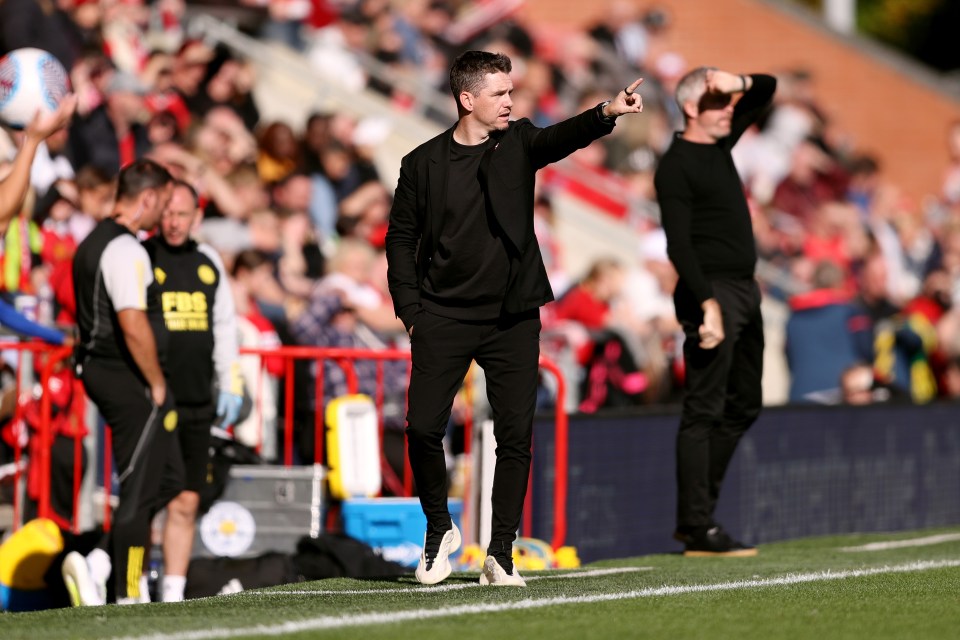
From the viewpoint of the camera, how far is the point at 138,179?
8469 mm

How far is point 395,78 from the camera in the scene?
18281mm

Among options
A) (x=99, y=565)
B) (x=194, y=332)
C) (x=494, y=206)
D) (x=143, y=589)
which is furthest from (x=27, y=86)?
(x=494, y=206)

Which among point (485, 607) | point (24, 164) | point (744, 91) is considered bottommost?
point (485, 607)

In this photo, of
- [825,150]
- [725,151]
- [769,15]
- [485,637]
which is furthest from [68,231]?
[769,15]

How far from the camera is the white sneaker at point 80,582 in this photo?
830 cm

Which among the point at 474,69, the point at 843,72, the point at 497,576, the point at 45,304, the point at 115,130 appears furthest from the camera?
the point at 843,72

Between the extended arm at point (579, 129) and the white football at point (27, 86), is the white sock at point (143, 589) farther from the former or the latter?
the extended arm at point (579, 129)

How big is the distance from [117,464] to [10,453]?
1.40 metres

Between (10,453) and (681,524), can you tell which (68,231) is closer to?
(10,453)

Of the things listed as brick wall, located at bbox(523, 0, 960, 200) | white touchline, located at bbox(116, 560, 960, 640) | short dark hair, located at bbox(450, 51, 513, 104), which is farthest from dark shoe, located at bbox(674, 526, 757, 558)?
brick wall, located at bbox(523, 0, 960, 200)

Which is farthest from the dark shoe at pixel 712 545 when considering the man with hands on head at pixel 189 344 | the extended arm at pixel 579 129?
the extended arm at pixel 579 129

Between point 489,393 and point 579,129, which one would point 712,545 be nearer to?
point 489,393

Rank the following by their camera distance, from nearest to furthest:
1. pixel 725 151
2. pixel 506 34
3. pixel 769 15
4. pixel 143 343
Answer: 1. pixel 143 343
2. pixel 725 151
3. pixel 506 34
4. pixel 769 15

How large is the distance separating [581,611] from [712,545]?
278 cm
